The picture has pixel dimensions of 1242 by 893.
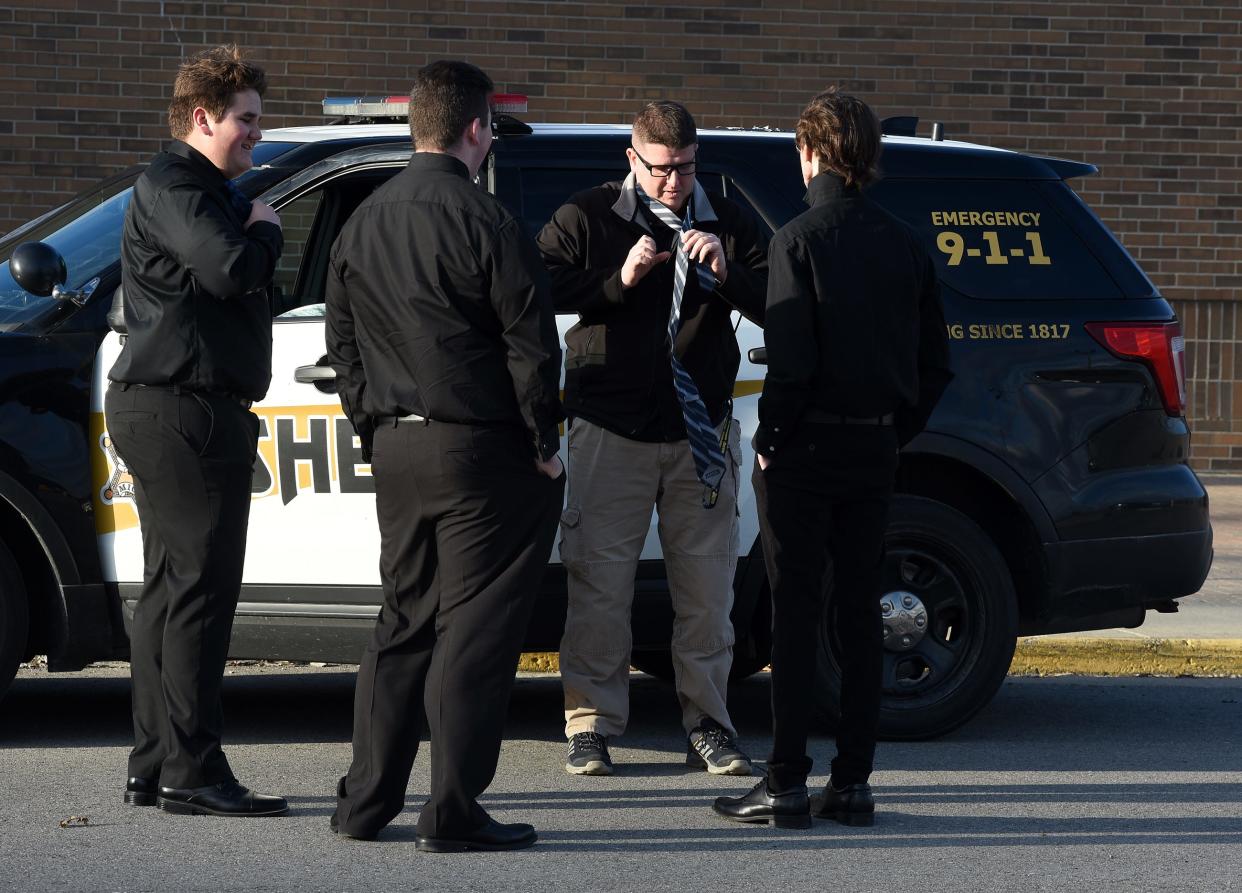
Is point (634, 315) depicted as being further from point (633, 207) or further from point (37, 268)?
point (37, 268)

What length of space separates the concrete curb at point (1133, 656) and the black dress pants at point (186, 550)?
12.7 ft

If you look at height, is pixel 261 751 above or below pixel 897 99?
below

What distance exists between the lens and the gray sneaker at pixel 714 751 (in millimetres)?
5527

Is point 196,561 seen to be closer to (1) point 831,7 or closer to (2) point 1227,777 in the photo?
(2) point 1227,777

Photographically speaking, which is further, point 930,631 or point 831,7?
point 831,7

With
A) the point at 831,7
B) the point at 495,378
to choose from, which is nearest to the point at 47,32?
the point at 831,7

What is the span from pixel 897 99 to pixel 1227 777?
7.39m

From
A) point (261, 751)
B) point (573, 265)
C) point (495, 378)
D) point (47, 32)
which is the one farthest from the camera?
point (47, 32)

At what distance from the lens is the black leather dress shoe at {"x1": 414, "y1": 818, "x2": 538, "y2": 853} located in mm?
4559

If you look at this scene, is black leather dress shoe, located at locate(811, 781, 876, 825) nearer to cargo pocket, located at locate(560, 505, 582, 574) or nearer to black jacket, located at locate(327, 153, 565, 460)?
cargo pocket, located at locate(560, 505, 582, 574)

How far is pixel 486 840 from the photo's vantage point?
4605 millimetres

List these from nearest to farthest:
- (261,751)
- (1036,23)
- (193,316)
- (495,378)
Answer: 1. (495,378)
2. (193,316)
3. (261,751)
4. (1036,23)

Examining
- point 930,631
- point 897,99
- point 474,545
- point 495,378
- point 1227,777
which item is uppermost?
point 897,99

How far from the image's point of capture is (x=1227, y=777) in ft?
18.7
